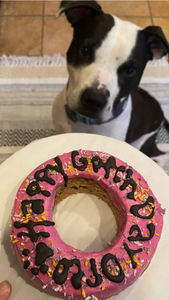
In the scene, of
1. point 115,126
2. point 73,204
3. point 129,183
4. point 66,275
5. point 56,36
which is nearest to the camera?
point 66,275

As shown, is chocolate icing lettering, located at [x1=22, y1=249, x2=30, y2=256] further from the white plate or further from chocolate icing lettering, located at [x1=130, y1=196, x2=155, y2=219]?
chocolate icing lettering, located at [x1=130, y1=196, x2=155, y2=219]

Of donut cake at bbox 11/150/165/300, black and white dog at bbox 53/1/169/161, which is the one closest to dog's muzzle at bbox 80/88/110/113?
black and white dog at bbox 53/1/169/161

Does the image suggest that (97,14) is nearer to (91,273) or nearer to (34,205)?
A: (34,205)

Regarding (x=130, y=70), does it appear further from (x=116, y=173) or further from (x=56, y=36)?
(x=56, y=36)

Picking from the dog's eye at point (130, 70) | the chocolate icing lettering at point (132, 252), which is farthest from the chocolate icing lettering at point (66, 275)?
the dog's eye at point (130, 70)

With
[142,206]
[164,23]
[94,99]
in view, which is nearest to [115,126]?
[94,99]

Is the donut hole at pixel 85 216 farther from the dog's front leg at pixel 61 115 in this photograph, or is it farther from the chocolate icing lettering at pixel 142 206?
the dog's front leg at pixel 61 115

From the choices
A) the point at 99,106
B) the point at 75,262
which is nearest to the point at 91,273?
the point at 75,262
